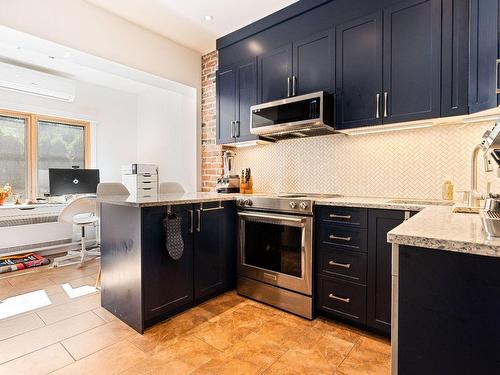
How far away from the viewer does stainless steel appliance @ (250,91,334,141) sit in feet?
7.90

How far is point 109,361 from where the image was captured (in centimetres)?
172

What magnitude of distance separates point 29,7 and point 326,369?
142 inches

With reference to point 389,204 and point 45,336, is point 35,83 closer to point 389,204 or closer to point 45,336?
point 45,336

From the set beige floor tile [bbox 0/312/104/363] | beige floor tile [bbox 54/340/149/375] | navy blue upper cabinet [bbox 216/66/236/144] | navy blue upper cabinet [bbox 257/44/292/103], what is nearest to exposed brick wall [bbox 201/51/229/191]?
navy blue upper cabinet [bbox 216/66/236/144]

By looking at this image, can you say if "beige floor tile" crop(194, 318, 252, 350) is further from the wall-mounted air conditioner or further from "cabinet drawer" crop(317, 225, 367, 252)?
the wall-mounted air conditioner

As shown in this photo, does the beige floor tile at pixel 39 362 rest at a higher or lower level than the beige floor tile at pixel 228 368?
higher

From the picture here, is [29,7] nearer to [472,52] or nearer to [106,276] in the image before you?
[106,276]

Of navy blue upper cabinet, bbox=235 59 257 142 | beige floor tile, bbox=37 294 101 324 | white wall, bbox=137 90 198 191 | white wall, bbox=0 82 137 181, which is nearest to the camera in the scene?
beige floor tile, bbox=37 294 101 324

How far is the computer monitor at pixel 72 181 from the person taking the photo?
168 inches

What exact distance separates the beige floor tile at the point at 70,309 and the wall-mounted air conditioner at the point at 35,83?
9.91 feet

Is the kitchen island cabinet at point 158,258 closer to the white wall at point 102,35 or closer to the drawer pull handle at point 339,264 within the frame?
the drawer pull handle at point 339,264

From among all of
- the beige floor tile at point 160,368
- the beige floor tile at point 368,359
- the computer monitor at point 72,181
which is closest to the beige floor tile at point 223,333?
the beige floor tile at point 160,368

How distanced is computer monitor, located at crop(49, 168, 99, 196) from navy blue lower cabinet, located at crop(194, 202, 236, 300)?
2.97m

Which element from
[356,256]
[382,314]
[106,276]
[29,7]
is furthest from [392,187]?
[29,7]
